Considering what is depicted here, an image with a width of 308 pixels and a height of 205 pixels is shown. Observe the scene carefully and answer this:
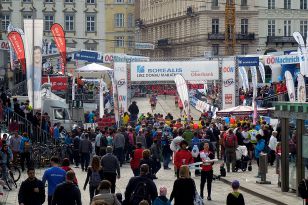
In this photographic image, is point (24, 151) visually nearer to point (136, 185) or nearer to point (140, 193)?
point (136, 185)

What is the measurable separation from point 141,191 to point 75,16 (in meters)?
100

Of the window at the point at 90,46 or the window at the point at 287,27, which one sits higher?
the window at the point at 287,27

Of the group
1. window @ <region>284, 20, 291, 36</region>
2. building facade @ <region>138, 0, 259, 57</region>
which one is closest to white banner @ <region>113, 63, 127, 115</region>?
building facade @ <region>138, 0, 259, 57</region>

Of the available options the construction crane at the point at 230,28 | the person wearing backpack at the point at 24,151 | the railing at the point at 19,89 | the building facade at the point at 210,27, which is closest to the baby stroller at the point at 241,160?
the person wearing backpack at the point at 24,151

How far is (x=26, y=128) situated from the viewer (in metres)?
41.4

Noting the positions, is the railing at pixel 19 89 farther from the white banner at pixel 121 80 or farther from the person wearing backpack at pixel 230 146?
the person wearing backpack at pixel 230 146

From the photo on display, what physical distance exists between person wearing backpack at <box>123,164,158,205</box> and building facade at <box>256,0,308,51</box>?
345ft

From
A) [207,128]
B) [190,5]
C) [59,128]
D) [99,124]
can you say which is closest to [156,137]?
[207,128]

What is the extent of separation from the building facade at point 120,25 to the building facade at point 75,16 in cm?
952

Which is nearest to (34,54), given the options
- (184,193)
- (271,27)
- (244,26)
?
(184,193)

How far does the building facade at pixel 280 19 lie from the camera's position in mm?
125125

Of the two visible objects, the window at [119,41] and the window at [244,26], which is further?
the window at [119,41]

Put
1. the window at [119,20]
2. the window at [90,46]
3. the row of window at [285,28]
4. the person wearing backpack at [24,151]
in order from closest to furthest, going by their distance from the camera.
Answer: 1. the person wearing backpack at [24,151]
2. the window at [90,46]
3. the row of window at [285,28]
4. the window at [119,20]

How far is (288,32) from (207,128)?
8688 centimetres
